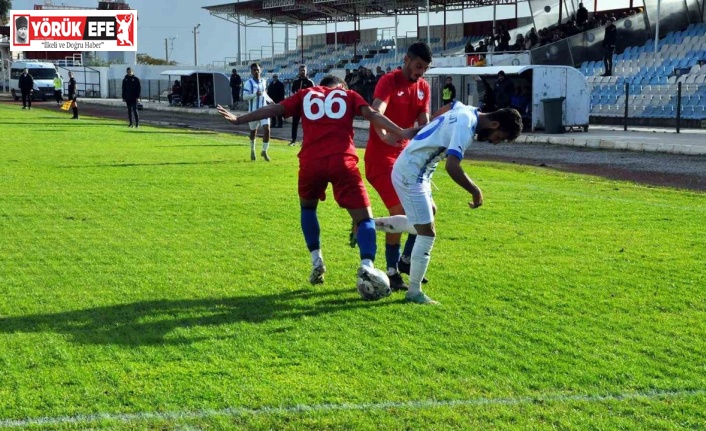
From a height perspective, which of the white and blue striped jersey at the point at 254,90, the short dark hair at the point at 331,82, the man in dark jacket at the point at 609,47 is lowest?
the short dark hair at the point at 331,82

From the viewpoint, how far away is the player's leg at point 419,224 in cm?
694

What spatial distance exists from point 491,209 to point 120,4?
80853 millimetres

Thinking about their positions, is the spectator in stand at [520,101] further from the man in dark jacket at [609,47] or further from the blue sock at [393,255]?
the blue sock at [393,255]

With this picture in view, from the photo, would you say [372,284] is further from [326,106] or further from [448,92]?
[448,92]

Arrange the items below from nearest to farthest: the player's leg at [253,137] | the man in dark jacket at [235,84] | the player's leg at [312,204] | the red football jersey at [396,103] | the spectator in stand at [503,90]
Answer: the player's leg at [312,204] → the red football jersey at [396,103] → the player's leg at [253,137] → the spectator in stand at [503,90] → the man in dark jacket at [235,84]

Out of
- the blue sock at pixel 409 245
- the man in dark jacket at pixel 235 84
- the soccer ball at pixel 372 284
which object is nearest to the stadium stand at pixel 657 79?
the man in dark jacket at pixel 235 84

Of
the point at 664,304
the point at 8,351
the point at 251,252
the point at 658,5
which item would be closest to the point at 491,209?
the point at 251,252

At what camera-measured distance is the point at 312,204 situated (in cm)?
771

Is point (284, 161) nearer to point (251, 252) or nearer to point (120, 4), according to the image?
→ point (251, 252)

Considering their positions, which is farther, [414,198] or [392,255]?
[392,255]

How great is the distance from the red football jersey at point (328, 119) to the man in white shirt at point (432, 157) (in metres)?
0.59

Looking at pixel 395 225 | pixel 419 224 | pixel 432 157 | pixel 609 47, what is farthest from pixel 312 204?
pixel 609 47

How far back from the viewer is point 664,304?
7.02 metres

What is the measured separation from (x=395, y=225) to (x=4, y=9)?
349 feet
